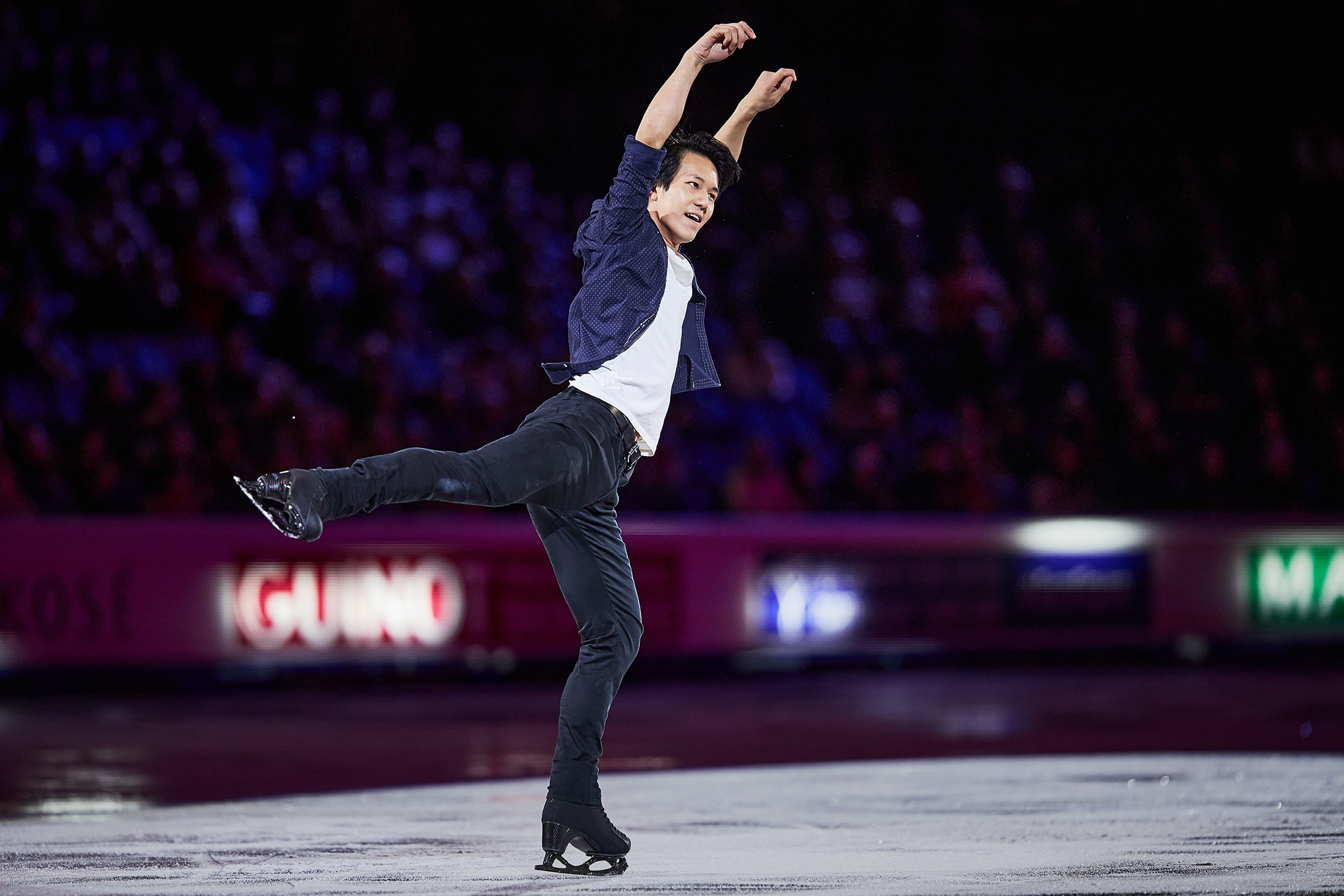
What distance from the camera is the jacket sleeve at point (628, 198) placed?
16.5 ft

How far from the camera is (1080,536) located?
14.3 m

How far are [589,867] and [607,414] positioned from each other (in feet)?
4.69

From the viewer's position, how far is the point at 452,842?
597cm

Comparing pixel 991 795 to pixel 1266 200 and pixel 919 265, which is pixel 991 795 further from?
pixel 1266 200

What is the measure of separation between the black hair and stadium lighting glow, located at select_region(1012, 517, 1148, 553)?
9337 mm

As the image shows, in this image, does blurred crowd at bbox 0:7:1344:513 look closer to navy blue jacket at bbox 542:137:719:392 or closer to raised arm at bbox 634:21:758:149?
navy blue jacket at bbox 542:137:719:392

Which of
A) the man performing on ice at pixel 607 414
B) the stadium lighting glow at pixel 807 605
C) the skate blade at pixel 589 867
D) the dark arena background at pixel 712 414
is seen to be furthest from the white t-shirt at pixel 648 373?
the stadium lighting glow at pixel 807 605

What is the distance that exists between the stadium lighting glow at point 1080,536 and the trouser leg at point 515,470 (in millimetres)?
9600

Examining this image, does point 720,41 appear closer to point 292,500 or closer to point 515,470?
Answer: point 515,470

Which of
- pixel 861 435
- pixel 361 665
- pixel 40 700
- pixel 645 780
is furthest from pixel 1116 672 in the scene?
pixel 40 700

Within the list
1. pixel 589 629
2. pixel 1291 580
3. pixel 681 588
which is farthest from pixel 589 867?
pixel 1291 580

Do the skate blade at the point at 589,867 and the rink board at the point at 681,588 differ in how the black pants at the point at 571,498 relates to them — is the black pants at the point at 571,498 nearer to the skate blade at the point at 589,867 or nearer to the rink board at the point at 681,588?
the skate blade at the point at 589,867

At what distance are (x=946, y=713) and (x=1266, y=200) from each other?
33.2 ft

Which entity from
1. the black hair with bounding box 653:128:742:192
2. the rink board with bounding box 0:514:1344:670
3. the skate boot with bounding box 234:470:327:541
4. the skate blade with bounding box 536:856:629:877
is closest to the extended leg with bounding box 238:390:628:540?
the skate boot with bounding box 234:470:327:541
